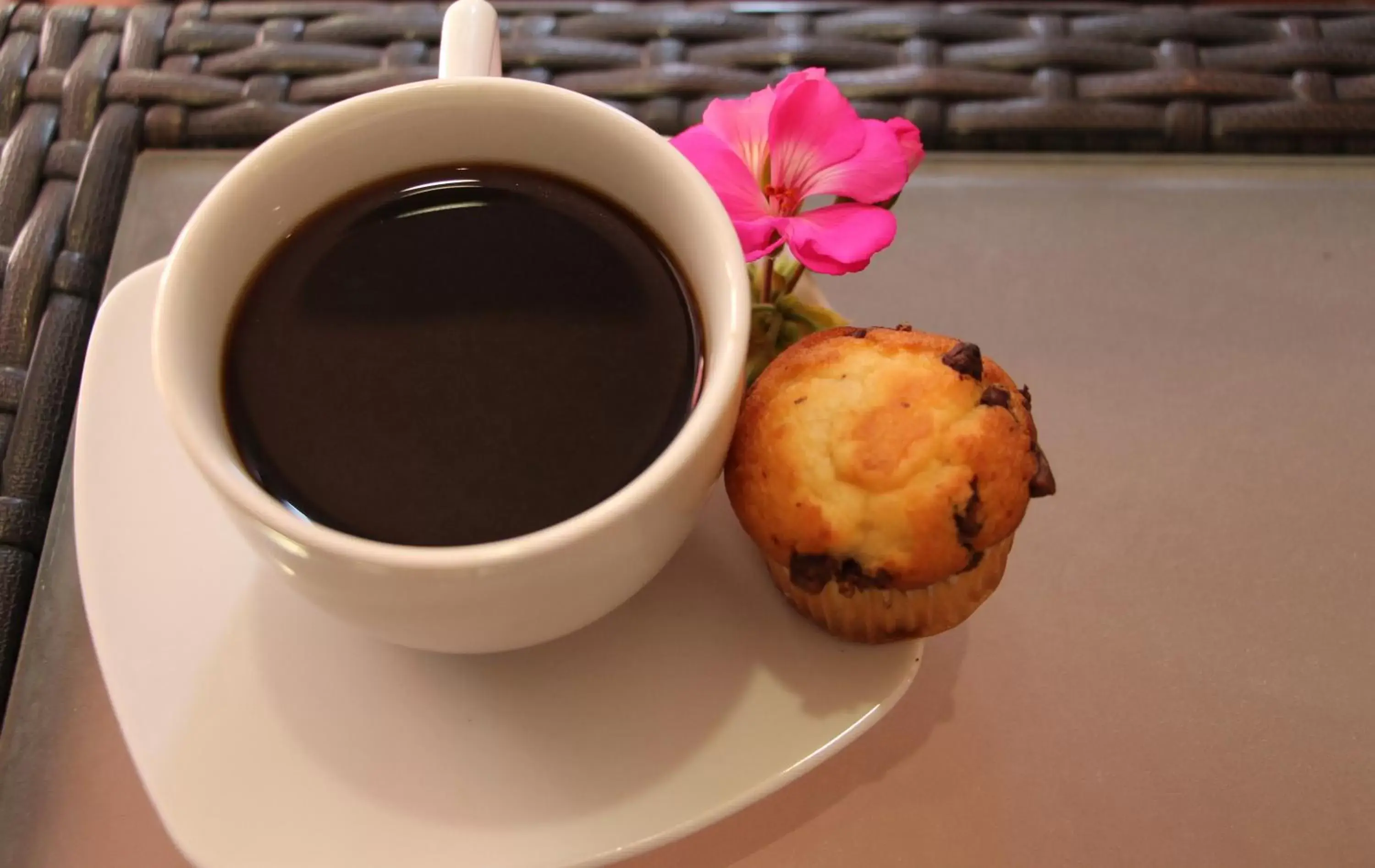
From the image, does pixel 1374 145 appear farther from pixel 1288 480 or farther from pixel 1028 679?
pixel 1028 679

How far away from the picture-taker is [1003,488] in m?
0.57

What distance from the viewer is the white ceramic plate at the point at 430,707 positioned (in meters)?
0.57

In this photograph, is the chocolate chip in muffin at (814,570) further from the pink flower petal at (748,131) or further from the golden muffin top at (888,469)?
the pink flower petal at (748,131)

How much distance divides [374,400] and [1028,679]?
468 millimetres

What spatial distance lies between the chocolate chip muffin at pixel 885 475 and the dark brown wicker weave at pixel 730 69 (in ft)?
1.43

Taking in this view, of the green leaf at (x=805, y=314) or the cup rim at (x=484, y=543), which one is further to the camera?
the green leaf at (x=805, y=314)

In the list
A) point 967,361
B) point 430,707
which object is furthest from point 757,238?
point 430,707

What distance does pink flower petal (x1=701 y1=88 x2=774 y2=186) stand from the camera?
70cm

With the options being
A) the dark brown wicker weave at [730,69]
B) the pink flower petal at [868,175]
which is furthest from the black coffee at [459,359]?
the dark brown wicker weave at [730,69]

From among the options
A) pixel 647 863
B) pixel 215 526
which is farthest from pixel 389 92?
pixel 647 863

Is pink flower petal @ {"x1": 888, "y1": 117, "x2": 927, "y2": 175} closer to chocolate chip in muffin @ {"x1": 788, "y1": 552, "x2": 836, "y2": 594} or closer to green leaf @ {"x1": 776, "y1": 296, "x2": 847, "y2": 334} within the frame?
green leaf @ {"x1": 776, "y1": 296, "x2": 847, "y2": 334}

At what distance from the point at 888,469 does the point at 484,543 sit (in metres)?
0.21

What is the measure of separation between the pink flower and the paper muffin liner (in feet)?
0.66

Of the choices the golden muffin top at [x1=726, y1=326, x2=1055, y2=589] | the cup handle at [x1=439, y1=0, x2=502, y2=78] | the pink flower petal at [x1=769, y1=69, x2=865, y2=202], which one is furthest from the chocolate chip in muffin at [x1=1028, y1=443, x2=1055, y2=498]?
the cup handle at [x1=439, y1=0, x2=502, y2=78]
